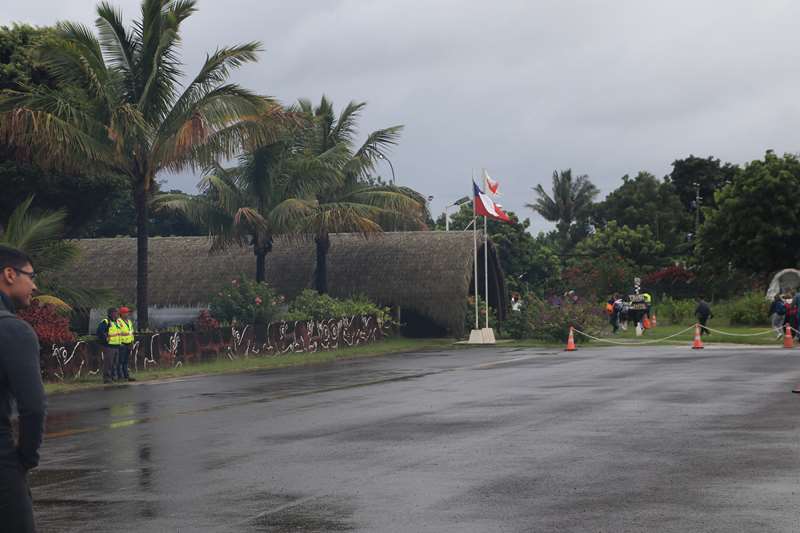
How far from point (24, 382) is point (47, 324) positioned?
2062 centimetres

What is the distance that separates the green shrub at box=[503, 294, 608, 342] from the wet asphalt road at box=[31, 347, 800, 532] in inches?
732

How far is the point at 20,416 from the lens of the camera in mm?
5320

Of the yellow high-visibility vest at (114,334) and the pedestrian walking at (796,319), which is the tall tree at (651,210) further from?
the yellow high-visibility vest at (114,334)

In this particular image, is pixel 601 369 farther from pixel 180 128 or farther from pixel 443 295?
pixel 443 295

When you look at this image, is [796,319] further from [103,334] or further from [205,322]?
[103,334]

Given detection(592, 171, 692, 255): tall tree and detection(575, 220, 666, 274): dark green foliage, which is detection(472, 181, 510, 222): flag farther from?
detection(592, 171, 692, 255): tall tree

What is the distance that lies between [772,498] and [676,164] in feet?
272

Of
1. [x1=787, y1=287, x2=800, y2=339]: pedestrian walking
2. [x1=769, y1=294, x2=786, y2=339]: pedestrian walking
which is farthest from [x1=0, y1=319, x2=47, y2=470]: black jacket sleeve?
[x1=769, y1=294, x2=786, y2=339]: pedestrian walking

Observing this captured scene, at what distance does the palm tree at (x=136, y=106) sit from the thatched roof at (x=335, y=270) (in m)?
14.9

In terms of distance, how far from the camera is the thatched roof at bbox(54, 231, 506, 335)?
44.7m

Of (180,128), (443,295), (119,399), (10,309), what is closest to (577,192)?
(443,295)

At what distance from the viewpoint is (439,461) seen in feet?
38.5

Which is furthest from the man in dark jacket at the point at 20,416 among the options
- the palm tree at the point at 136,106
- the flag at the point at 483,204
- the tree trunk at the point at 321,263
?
the tree trunk at the point at 321,263

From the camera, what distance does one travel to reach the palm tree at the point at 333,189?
126ft
